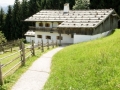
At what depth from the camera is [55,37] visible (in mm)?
39656

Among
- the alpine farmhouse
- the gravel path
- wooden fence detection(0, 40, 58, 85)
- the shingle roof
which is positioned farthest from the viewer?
the shingle roof

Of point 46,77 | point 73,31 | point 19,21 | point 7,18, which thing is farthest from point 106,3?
point 46,77

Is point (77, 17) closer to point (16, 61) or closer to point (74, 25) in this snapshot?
point (74, 25)

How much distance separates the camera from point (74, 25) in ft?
110

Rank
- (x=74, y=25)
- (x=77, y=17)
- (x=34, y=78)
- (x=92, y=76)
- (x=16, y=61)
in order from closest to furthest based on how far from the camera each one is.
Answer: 1. (x=92, y=76)
2. (x=34, y=78)
3. (x=16, y=61)
4. (x=74, y=25)
5. (x=77, y=17)

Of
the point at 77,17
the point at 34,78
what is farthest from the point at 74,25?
the point at 34,78

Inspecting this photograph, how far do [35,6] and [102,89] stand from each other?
62958mm

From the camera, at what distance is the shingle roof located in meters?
33.1

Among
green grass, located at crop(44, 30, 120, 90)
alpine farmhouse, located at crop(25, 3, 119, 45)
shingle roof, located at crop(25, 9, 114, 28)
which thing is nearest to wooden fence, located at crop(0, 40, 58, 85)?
green grass, located at crop(44, 30, 120, 90)

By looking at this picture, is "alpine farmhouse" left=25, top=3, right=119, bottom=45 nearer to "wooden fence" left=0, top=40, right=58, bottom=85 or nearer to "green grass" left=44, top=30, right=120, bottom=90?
"wooden fence" left=0, top=40, right=58, bottom=85

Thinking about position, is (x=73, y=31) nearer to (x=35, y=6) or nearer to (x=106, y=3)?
(x=106, y=3)

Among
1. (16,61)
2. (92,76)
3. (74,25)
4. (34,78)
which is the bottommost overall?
(16,61)

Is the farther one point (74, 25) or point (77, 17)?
point (77, 17)

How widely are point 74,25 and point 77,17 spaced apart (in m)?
3.24
